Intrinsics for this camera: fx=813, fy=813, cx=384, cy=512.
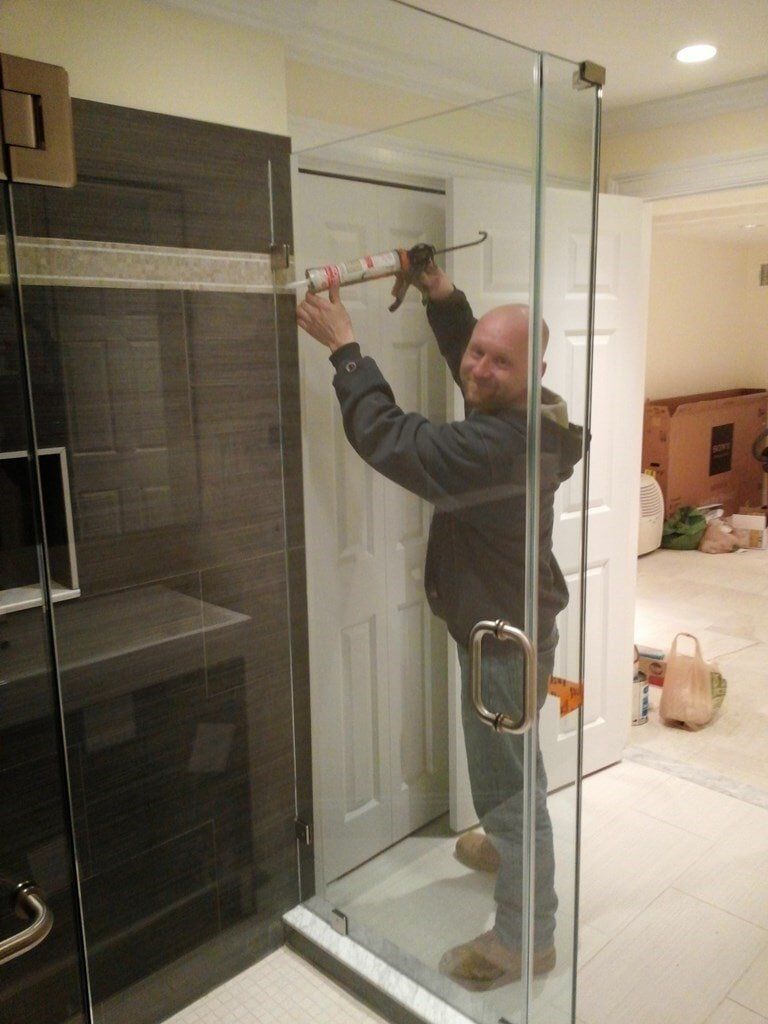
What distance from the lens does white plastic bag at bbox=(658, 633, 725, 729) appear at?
323 centimetres

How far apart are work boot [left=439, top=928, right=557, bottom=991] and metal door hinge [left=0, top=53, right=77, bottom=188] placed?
64.4 inches

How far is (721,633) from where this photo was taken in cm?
432

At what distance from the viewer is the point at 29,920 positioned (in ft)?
4.53

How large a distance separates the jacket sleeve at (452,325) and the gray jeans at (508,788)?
55 centimetres

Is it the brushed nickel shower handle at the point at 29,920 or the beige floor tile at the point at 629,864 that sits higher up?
the brushed nickel shower handle at the point at 29,920

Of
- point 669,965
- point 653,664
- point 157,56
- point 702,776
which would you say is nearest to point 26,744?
point 157,56

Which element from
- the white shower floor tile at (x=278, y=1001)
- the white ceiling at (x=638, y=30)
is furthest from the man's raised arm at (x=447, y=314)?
the white shower floor tile at (x=278, y=1001)

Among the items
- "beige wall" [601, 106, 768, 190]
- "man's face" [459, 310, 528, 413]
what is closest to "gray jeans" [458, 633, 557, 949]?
"man's face" [459, 310, 528, 413]

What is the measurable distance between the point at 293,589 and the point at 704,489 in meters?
5.37

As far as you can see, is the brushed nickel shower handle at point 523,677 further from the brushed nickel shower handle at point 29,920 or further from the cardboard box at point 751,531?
the cardboard box at point 751,531

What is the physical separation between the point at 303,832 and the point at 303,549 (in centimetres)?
72

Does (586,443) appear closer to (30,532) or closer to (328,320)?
(328,320)

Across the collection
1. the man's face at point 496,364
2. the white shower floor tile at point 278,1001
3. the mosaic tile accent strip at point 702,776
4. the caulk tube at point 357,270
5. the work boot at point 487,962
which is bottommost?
the mosaic tile accent strip at point 702,776

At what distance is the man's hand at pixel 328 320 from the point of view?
172 centimetres
